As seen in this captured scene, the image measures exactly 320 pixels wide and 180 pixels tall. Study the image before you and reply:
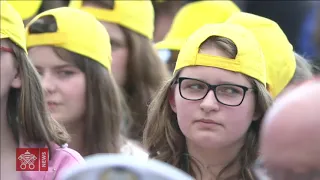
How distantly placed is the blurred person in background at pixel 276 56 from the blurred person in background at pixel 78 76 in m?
0.68

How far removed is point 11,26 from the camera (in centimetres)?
372

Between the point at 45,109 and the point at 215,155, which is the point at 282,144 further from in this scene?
the point at 45,109

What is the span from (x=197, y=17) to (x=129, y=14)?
56 cm

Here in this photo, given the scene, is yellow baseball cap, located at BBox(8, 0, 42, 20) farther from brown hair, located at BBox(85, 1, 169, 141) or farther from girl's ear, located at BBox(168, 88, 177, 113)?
girl's ear, located at BBox(168, 88, 177, 113)

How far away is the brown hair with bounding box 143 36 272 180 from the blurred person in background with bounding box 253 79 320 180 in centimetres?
170

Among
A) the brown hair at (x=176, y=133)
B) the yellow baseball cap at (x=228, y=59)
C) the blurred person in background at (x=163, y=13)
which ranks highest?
the yellow baseball cap at (x=228, y=59)

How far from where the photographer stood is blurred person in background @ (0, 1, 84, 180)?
3.50m

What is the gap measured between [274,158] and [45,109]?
1.94 m

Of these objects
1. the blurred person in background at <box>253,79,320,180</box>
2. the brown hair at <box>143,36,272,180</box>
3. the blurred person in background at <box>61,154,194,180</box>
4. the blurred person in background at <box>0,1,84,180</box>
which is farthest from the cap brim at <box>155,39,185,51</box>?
the blurred person in background at <box>61,154,194,180</box>

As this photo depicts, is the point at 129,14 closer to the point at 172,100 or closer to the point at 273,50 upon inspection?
the point at 273,50

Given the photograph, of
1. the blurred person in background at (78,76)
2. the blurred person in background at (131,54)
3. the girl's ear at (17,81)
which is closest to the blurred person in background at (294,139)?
the girl's ear at (17,81)

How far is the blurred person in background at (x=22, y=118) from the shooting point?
350 cm

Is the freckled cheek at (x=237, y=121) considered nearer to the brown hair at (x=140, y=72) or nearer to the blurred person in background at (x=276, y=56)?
the blurred person in background at (x=276, y=56)

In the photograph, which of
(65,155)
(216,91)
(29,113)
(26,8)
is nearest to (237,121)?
(216,91)
